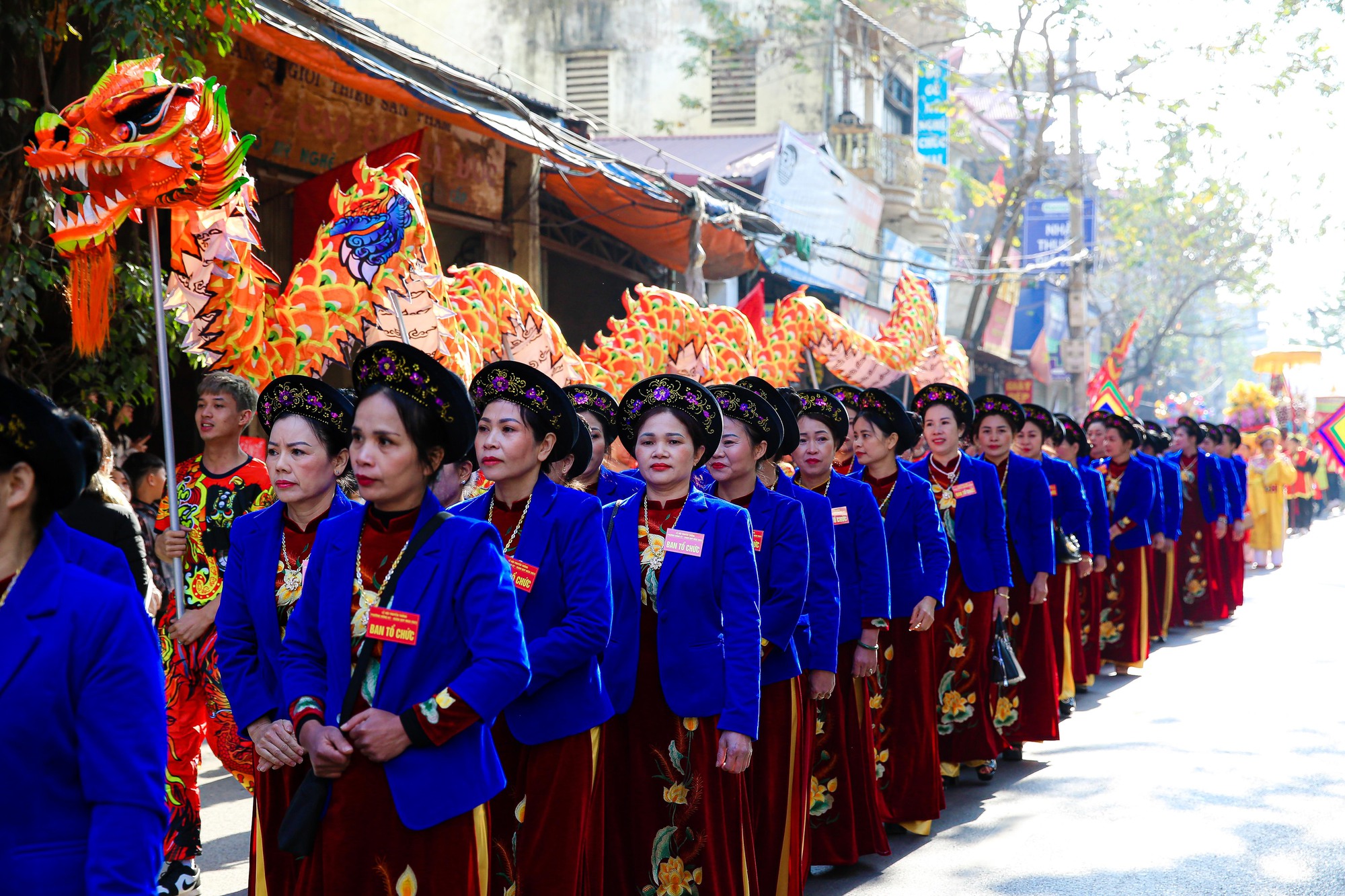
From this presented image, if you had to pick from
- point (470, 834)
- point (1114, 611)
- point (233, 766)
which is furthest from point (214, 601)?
point (1114, 611)

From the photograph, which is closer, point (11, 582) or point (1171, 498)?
point (11, 582)

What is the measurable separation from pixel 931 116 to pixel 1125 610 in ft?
52.0

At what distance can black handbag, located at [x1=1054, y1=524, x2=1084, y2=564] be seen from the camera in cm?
856

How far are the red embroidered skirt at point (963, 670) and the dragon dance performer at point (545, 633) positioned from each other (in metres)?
3.37

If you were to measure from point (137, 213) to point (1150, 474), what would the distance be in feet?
25.8

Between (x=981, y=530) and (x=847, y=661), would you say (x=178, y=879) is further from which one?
(x=981, y=530)

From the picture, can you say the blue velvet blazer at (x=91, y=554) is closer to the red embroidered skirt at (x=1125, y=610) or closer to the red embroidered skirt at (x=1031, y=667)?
the red embroidered skirt at (x=1031, y=667)

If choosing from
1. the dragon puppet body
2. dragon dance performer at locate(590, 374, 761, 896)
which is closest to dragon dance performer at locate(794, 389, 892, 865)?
dragon dance performer at locate(590, 374, 761, 896)

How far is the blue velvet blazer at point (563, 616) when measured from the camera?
3.74 metres

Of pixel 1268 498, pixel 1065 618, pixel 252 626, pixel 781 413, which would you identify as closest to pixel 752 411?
pixel 781 413

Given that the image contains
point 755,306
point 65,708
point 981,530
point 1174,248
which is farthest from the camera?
point 1174,248

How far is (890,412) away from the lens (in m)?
6.30

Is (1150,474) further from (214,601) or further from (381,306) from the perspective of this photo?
(214,601)

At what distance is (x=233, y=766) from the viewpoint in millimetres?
5105
